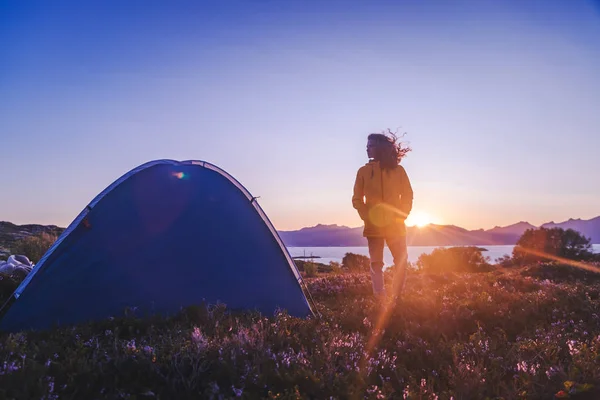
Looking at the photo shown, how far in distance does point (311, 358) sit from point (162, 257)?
3656 millimetres

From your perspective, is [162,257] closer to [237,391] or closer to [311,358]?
[311,358]

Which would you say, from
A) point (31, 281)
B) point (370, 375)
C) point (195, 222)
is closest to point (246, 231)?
point (195, 222)

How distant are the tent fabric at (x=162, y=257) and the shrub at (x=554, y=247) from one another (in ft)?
60.1

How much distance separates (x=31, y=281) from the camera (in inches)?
262

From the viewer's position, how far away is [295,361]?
162 inches

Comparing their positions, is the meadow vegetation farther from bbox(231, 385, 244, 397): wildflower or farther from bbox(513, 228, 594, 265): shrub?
bbox(513, 228, 594, 265): shrub

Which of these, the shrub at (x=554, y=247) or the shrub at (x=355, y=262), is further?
the shrub at (x=554, y=247)

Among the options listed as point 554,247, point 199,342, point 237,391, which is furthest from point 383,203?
point 554,247

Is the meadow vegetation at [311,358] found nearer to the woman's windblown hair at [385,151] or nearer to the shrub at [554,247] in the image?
the woman's windblown hair at [385,151]

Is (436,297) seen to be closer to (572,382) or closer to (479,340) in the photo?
(479,340)

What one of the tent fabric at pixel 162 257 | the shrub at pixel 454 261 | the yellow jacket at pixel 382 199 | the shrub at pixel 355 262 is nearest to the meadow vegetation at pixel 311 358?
the tent fabric at pixel 162 257

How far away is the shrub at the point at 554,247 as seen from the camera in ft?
72.8

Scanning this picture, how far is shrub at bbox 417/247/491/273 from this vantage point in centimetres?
1925

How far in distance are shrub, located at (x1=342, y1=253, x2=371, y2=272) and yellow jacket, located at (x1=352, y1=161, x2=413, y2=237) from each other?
35.1 feet
